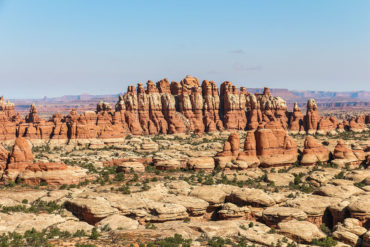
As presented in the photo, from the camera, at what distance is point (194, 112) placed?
146875 millimetres

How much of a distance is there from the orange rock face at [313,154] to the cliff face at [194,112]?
34.7 meters

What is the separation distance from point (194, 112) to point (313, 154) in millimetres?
61157

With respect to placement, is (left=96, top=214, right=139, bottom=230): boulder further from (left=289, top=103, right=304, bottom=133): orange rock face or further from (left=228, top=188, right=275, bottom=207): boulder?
(left=289, top=103, right=304, bottom=133): orange rock face

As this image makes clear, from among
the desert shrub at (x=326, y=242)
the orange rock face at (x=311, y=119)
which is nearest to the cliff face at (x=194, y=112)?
the orange rock face at (x=311, y=119)

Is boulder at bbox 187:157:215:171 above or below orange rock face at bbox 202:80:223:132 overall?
below

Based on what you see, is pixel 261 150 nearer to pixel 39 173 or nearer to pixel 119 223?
pixel 119 223

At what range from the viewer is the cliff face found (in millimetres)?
137250

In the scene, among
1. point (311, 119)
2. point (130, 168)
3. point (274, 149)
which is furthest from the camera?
point (311, 119)

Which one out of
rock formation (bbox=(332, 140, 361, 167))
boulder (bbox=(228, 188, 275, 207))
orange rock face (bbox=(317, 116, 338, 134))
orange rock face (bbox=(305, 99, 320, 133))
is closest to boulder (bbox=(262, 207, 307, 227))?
boulder (bbox=(228, 188, 275, 207))

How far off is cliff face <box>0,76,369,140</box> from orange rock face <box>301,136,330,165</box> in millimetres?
34672

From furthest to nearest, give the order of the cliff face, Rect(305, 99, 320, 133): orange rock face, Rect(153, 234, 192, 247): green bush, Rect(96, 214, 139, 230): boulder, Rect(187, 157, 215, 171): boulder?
Rect(305, 99, 320, 133): orange rock face
the cliff face
Rect(187, 157, 215, 171): boulder
Rect(96, 214, 139, 230): boulder
Rect(153, 234, 192, 247): green bush

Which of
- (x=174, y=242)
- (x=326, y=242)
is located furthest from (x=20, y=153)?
(x=326, y=242)

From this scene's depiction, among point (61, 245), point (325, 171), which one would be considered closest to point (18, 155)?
point (61, 245)

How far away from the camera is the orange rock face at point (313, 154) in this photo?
9062 cm
